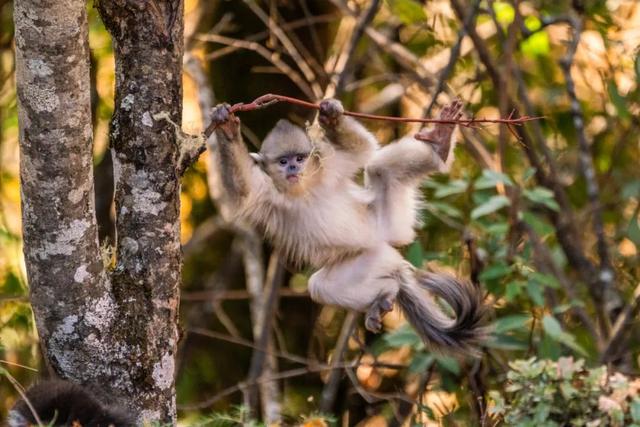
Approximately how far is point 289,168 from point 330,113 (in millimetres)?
399

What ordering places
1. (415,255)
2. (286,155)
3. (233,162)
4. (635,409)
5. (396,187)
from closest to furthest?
(635,409)
(233,162)
(286,155)
(396,187)
(415,255)

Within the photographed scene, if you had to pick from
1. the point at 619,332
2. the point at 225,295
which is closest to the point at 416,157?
the point at 619,332

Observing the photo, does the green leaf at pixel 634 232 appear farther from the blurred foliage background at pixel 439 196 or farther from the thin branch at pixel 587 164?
the thin branch at pixel 587 164

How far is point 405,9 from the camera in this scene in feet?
20.9

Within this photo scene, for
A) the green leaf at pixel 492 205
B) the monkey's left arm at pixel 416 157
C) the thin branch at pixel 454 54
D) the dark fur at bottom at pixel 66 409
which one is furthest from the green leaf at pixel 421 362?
the dark fur at bottom at pixel 66 409

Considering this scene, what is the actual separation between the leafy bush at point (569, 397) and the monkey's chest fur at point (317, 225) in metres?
1.62

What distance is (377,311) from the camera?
495cm

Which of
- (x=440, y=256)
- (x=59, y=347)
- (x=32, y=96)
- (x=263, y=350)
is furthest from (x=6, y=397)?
(x=32, y=96)

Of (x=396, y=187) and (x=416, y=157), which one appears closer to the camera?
(x=416, y=157)

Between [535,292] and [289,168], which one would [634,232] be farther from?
[289,168]

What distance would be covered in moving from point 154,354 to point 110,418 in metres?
0.39

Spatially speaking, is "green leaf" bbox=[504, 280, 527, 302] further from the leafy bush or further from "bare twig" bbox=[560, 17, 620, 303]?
the leafy bush

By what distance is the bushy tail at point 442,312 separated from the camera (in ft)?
16.5

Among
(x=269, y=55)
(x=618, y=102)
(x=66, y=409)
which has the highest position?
(x=269, y=55)
